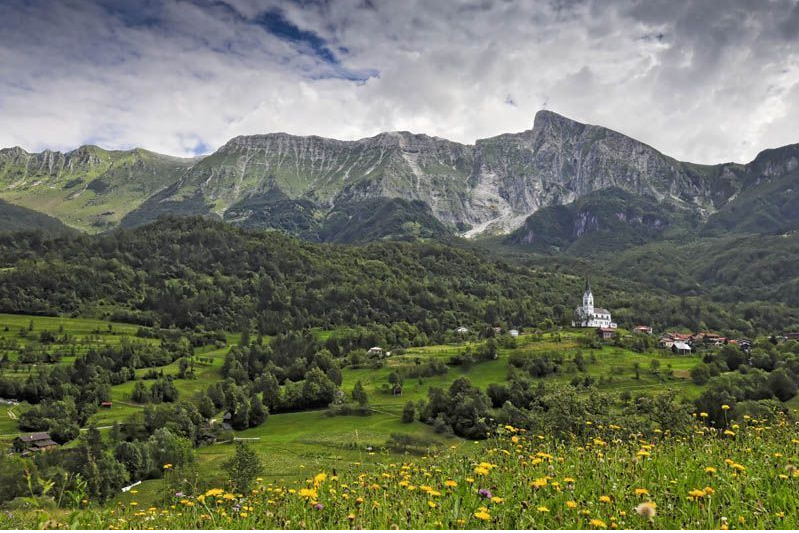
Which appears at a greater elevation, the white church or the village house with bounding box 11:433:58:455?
the white church

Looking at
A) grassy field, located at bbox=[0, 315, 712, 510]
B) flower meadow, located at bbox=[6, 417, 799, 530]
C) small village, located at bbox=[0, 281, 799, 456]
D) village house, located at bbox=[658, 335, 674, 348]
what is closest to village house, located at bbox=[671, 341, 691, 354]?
small village, located at bbox=[0, 281, 799, 456]

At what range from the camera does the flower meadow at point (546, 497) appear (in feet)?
22.0

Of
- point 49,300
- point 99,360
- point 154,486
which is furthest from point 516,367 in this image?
point 49,300

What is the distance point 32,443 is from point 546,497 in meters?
95.1

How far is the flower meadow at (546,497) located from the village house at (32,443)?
278 ft

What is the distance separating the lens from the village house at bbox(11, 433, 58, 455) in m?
78.6

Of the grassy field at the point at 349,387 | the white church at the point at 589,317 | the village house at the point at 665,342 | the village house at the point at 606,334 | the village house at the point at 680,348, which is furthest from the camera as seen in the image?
the white church at the point at 589,317

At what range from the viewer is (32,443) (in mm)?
81125

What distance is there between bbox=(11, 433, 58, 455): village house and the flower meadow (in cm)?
8464

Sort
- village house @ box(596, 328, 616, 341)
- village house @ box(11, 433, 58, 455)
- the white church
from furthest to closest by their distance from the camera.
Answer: the white church → village house @ box(596, 328, 616, 341) → village house @ box(11, 433, 58, 455)

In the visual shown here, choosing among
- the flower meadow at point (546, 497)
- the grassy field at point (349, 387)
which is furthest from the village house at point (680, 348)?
the flower meadow at point (546, 497)

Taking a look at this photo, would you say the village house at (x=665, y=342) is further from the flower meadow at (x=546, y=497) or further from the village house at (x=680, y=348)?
the flower meadow at (x=546, y=497)

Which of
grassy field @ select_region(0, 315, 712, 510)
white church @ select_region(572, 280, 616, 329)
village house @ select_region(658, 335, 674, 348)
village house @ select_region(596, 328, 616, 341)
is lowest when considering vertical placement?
grassy field @ select_region(0, 315, 712, 510)

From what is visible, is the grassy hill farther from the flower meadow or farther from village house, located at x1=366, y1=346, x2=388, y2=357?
village house, located at x1=366, y1=346, x2=388, y2=357
